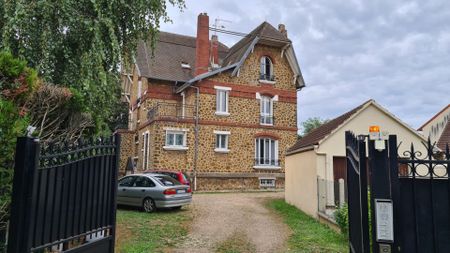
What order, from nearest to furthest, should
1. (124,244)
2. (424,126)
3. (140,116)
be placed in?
(124,244) → (424,126) → (140,116)

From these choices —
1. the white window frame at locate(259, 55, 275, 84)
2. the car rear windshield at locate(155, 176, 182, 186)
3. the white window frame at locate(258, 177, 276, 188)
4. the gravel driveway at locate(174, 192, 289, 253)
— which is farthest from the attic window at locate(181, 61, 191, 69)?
the car rear windshield at locate(155, 176, 182, 186)

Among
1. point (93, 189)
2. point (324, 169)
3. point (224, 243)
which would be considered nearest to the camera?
point (93, 189)

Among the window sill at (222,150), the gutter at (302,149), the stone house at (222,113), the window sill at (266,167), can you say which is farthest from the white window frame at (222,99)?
the gutter at (302,149)

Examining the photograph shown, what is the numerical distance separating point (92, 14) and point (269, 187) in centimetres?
1906

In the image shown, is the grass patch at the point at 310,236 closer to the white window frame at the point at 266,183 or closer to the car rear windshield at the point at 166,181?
the car rear windshield at the point at 166,181

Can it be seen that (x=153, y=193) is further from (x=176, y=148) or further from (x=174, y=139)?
(x=174, y=139)

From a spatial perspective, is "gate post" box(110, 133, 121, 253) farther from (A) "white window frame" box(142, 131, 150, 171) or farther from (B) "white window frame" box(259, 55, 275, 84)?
(B) "white window frame" box(259, 55, 275, 84)

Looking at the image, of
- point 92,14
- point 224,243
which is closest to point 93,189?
point 224,243

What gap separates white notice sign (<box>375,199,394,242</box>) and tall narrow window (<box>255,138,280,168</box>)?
22.4 meters

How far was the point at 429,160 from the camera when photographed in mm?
3467

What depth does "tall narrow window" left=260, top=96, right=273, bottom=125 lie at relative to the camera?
2685 centimetres

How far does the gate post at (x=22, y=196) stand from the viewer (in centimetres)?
338

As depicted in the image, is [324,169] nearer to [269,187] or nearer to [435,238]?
[435,238]

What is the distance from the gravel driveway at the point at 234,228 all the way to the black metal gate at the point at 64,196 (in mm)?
3696
